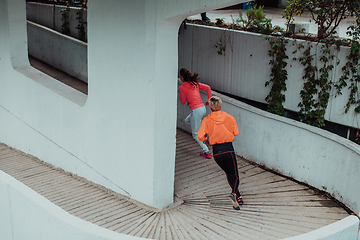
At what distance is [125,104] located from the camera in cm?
651

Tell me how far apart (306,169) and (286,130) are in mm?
806

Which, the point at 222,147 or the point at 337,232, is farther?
the point at 222,147

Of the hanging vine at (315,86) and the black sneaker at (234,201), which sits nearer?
the black sneaker at (234,201)

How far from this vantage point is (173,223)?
6184mm

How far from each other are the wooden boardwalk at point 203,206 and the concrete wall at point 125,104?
0.98 feet

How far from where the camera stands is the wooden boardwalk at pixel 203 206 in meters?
5.98

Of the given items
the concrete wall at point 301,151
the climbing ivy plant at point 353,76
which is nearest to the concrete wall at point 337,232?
the concrete wall at point 301,151

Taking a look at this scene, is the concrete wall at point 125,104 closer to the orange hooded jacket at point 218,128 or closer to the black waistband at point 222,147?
the orange hooded jacket at point 218,128

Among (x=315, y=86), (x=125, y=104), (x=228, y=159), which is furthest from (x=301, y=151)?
(x=125, y=104)

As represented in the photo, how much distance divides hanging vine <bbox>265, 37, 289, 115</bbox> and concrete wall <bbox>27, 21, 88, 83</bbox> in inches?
263

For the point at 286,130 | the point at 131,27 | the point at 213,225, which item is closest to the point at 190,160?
the point at 286,130

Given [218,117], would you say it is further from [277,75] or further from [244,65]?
[244,65]

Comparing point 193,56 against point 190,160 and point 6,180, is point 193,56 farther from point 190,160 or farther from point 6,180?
point 6,180

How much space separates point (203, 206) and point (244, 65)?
4376mm
